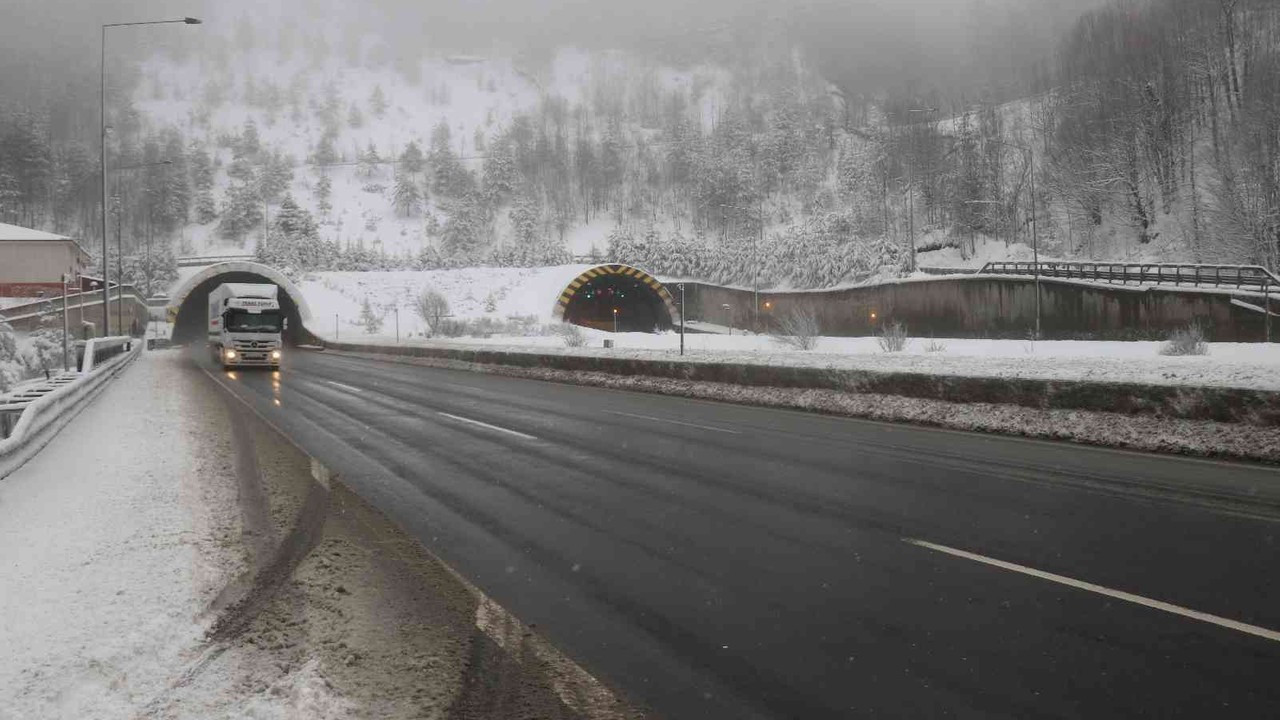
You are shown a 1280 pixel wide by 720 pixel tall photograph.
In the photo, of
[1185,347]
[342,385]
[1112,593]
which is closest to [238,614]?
[1112,593]

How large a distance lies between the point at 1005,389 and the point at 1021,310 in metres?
27.9

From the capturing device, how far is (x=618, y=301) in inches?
2596

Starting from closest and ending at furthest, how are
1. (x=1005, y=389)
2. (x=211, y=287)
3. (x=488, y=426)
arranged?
1. (x=1005, y=389)
2. (x=488, y=426)
3. (x=211, y=287)

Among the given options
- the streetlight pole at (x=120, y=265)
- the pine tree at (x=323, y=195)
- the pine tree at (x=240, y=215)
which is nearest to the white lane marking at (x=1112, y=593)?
the streetlight pole at (x=120, y=265)

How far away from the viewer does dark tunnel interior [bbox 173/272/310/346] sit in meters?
65.6

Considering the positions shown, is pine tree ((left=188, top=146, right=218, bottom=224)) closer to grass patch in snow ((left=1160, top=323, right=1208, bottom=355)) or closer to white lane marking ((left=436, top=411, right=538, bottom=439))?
white lane marking ((left=436, top=411, right=538, bottom=439))

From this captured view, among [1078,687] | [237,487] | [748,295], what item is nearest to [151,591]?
[237,487]

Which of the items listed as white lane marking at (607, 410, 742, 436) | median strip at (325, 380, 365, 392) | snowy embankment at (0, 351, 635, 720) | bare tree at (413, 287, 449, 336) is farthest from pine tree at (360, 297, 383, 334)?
snowy embankment at (0, 351, 635, 720)

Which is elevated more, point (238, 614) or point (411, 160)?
point (411, 160)

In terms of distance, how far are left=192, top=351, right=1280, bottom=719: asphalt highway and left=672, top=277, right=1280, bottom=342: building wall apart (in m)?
25.6

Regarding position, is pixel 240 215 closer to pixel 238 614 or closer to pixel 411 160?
pixel 411 160

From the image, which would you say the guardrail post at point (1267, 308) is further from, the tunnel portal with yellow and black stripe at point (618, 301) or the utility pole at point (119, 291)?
the utility pole at point (119, 291)

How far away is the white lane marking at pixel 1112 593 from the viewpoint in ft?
14.3

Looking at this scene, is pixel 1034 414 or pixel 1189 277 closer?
pixel 1034 414
